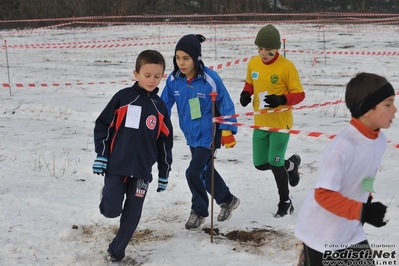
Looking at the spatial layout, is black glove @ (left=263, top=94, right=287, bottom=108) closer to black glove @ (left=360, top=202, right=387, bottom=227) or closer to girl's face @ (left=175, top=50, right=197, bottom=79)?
girl's face @ (left=175, top=50, right=197, bottom=79)

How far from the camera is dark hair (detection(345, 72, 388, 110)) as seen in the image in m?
3.14

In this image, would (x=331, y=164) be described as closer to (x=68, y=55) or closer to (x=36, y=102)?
(x=36, y=102)

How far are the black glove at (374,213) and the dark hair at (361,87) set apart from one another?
542 millimetres

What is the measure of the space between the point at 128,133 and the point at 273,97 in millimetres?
1597

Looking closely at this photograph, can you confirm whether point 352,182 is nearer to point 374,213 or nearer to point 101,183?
point 374,213

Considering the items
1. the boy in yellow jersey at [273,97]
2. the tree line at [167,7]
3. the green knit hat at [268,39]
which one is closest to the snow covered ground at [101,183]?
the boy in yellow jersey at [273,97]

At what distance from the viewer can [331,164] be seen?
3.08 meters

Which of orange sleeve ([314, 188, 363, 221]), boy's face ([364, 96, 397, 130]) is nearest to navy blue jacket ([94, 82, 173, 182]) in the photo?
orange sleeve ([314, 188, 363, 221])

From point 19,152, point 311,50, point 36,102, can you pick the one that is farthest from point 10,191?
point 311,50

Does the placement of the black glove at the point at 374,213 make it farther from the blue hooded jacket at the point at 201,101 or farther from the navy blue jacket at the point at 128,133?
the blue hooded jacket at the point at 201,101

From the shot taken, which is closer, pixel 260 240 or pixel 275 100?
pixel 260 240

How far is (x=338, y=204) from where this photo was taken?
3.06 meters

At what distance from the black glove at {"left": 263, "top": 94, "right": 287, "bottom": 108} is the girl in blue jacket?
35 cm

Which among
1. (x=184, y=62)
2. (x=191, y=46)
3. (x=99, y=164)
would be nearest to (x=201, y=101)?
(x=184, y=62)
